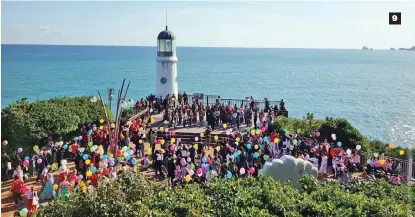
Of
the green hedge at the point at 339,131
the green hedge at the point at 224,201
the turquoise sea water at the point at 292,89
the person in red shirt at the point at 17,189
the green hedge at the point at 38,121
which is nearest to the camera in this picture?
the green hedge at the point at 224,201

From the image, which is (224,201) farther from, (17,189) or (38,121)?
(38,121)

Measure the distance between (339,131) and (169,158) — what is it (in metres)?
9.70

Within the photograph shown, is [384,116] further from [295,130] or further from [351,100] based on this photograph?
[295,130]

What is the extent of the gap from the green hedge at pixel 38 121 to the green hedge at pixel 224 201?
1112cm

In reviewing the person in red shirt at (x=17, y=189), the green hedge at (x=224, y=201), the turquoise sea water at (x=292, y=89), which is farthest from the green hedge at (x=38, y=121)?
the turquoise sea water at (x=292, y=89)

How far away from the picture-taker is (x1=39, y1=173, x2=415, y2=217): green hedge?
10.7 m

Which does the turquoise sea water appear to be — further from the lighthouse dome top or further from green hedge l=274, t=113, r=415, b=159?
the lighthouse dome top

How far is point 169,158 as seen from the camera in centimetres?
1867

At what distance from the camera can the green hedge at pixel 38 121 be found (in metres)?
21.7

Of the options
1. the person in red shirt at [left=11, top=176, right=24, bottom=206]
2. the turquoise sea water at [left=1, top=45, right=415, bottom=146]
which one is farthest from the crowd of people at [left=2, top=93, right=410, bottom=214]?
the turquoise sea water at [left=1, top=45, right=415, bottom=146]

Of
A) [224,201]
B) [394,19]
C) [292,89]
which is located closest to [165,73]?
[224,201]

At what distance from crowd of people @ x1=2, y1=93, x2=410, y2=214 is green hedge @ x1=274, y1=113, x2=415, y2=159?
0.55m

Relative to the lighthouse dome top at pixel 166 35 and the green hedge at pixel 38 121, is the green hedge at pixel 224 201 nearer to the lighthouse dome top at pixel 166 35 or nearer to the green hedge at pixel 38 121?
the green hedge at pixel 38 121

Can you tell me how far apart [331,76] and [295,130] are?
10394 cm
